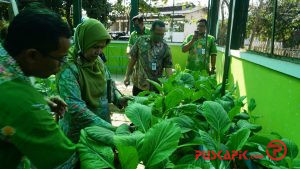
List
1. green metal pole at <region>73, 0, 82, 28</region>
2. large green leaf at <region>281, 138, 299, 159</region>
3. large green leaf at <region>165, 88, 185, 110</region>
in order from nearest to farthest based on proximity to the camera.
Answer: large green leaf at <region>281, 138, 299, 159</region>
large green leaf at <region>165, 88, 185, 110</region>
green metal pole at <region>73, 0, 82, 28</region>

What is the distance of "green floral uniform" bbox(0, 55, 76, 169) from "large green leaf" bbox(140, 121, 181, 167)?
398 mm

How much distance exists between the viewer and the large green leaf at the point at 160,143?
4.10 feet

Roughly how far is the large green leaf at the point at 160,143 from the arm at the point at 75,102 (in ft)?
0.97

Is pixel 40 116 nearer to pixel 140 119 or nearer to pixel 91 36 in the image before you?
pixel 140 119

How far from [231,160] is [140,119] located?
453 millimetres

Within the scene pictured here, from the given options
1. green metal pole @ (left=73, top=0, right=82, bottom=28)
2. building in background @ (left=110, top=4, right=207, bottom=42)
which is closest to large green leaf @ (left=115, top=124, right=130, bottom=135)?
green metal pole @ (left=73, top=0, right=82, bottom=28)

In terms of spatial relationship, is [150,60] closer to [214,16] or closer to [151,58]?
[151,58]

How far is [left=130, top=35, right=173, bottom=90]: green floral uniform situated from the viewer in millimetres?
3584

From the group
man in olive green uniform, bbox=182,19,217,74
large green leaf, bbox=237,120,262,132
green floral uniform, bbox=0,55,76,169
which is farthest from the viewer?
man in olive green uniform, bbox=182,19,217,74

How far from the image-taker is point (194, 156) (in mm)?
1444

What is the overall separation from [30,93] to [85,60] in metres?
0.91

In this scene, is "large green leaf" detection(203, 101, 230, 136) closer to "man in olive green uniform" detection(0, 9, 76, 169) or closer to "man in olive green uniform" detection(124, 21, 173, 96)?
"man in olive green uniform" detection(0, 9, 76, 169)

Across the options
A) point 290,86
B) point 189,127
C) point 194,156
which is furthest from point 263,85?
point 194,156

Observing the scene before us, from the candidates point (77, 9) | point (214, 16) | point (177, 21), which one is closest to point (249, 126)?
point (214, 16)
